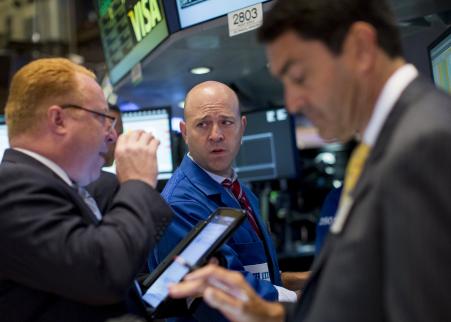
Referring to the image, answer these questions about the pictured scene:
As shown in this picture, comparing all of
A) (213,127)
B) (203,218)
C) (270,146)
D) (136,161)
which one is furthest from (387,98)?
(270,146)

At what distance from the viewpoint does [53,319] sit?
138 centimetres

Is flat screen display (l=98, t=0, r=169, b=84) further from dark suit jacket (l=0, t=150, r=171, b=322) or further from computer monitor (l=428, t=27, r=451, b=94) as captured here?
dark suit jacket (l=0, t=150, r=171, b=322)

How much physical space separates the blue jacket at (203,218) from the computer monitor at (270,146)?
68.6 inches

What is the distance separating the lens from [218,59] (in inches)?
135

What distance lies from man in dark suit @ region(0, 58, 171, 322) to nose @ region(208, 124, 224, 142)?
76 centimetres

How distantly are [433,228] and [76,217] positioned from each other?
833 mm

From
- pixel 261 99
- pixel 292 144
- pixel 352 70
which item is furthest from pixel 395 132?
pixel 261 99

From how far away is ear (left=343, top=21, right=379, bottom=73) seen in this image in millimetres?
1012

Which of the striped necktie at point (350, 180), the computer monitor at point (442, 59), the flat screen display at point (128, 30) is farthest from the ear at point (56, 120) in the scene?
the flat screen display at point (128, 30)

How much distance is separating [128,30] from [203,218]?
187cm

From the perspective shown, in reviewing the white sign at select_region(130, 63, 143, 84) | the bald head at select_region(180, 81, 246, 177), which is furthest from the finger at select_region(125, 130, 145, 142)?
the white sign at select_region(130, 63, 143, 84)

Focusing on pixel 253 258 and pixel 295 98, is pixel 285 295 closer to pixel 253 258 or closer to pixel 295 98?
pixel 253 258

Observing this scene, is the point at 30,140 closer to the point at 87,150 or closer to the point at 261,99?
the point at 87,150

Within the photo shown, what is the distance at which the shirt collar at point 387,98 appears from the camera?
0.99 metres
